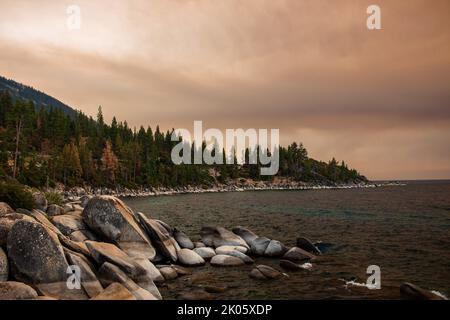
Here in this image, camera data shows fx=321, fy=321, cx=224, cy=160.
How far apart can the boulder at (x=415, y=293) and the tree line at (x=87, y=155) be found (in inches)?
2587

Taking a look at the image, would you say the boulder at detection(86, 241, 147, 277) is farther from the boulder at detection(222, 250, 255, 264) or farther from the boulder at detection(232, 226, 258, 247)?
the boulder at detection(232, 226, 258, 247)

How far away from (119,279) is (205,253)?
1015 centimetres

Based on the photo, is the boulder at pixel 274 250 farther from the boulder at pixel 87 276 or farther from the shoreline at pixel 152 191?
the shoreline at pixel 152 191

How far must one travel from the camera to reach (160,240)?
22.7m

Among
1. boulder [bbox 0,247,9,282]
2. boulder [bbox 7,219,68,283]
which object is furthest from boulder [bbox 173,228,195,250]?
boulder [bbox 0,247,9,282]

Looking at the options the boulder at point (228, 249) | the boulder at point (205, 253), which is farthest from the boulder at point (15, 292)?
the boulder at point (228, 249)

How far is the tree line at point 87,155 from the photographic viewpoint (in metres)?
78.4

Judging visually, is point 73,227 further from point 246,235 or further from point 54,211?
point 246,235

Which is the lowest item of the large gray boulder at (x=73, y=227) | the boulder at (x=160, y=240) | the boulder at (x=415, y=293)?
the boulder at (x=415, y=293)

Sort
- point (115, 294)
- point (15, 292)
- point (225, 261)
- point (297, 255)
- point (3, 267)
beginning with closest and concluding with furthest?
1. point (15, 292)
2. point (115, 294)
3. point (3, 267)
4. point (225, 261)
5. point (297, 255)

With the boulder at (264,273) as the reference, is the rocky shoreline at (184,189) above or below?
below

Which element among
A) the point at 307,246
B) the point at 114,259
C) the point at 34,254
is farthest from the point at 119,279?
the point at 307,246

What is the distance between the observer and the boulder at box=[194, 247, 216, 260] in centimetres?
2381
